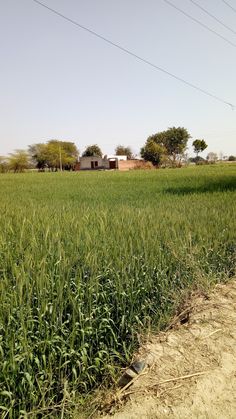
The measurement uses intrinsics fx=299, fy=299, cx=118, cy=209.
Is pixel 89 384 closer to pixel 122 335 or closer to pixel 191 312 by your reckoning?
A: pixel 122 335

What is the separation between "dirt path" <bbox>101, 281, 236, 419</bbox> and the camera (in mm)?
1938

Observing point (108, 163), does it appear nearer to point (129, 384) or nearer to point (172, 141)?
point (172, 141)

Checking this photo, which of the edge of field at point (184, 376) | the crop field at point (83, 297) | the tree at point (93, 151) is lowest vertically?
the edge of field at point (184, 376)

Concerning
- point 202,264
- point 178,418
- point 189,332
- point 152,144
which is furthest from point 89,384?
point 152,144

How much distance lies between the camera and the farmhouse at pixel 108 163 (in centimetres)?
6334

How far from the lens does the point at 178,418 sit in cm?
188

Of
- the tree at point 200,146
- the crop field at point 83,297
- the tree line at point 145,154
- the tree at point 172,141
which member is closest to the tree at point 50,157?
the tree line at point 145,154

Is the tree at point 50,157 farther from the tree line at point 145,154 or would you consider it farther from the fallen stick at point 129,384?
the fallen stick at point 129,384

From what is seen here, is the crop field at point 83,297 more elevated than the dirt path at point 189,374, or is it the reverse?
the crop field at point 83,297

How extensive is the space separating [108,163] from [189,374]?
66.0m

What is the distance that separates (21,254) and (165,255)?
5.36 ft

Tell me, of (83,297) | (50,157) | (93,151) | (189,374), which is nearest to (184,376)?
(189,374)

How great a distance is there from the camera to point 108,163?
220ft

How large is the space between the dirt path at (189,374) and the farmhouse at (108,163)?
60482 mm
